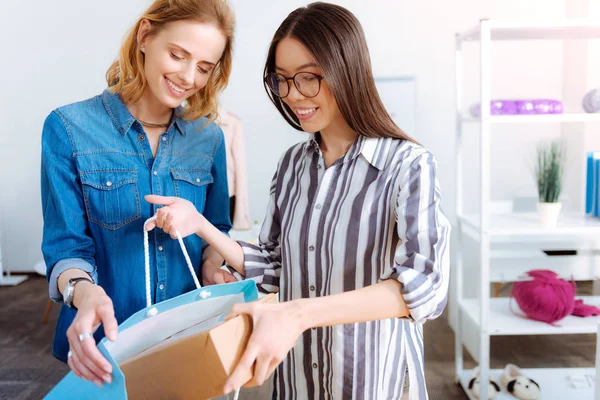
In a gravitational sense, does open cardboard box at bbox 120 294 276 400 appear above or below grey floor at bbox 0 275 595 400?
above

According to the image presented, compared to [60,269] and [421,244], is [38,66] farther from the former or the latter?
[421,244]

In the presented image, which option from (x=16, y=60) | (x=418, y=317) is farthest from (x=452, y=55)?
(x=418, y=317)

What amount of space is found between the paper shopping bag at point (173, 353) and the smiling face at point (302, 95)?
0.38m

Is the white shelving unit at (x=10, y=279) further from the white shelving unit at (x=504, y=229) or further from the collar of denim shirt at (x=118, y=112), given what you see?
the collar of denim shirt at (x=118, y=112)

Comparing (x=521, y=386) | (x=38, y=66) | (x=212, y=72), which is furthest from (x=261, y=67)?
(x=212, y=72)

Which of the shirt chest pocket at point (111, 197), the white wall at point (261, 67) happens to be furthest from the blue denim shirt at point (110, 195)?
A: the white wall at point (261, 67)

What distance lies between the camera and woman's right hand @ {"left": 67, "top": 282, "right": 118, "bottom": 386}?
2.40 ft

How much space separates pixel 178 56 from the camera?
116 centimetres

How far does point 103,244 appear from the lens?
1204 millimetres

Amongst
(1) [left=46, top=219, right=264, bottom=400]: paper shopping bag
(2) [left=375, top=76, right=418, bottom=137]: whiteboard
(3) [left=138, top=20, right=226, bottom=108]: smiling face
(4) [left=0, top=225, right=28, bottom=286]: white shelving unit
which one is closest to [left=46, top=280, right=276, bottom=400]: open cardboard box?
(1) [left=46, top=219, right=264, bottom=400]: paper shopping bag

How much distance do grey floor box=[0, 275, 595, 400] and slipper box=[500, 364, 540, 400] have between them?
0.23 m

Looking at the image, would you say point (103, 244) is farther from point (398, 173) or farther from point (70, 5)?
point (70, 5)

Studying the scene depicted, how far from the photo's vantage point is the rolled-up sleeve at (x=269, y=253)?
1208 mm

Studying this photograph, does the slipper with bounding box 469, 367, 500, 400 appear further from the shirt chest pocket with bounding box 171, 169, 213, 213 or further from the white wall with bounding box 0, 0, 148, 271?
the white wall with bounding box 0, 0, 148, 271
